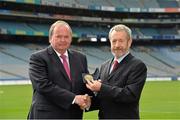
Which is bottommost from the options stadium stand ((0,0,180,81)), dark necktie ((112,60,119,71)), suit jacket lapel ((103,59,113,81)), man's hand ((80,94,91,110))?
stadium stand ((0,0,180,81))

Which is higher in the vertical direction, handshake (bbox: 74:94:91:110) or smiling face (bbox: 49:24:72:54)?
smiling face (bbox: 49:24:72:54)

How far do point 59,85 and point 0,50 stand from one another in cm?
4629

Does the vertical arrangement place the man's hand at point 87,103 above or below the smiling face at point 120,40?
below

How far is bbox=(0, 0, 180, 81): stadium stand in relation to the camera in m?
52.6

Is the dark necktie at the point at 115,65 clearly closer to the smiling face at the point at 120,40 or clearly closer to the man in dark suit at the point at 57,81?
the smiling face at the point at 120,40

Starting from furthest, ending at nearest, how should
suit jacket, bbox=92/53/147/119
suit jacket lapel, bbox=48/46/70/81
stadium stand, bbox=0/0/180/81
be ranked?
1. stadium stand, bbox=0/0/180/81
2. suit jacket lapel, bbox=48/46/70/81
3. suit jacket, bbox=92/53/147/119

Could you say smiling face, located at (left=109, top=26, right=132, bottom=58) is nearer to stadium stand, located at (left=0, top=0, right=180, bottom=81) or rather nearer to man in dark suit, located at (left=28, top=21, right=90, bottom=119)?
man in dark suit, located at (left=28, top=21, right=90, bottom=119)

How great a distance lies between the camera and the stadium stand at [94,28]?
173ft

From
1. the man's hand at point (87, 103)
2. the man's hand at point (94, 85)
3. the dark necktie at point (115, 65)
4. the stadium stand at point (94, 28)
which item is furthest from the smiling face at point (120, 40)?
the stadium stand at point (94, 28)

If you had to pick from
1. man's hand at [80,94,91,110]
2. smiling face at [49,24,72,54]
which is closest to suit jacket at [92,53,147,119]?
man's hand at [80,94,91,110]

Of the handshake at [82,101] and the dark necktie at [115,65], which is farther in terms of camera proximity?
the dark necktie at [115,65]

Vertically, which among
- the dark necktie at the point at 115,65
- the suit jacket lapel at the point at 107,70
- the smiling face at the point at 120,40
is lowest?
the suit jacket lapel at the point at 107,70

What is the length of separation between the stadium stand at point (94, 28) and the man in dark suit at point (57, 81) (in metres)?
39.7

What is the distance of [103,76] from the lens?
4.73 metres
